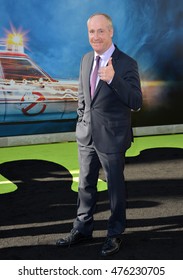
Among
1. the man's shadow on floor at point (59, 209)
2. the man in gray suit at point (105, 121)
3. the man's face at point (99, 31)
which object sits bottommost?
the man's shadow on floor at point (59, 209)

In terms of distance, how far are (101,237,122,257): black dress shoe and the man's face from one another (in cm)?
183

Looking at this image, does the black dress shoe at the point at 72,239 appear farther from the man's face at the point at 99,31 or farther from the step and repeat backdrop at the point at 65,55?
the step and repeat backdrop at the point at 65,55

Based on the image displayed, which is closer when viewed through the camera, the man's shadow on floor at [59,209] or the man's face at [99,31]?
the man's face at [99,31]

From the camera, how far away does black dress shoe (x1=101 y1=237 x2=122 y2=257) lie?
476 centimetres

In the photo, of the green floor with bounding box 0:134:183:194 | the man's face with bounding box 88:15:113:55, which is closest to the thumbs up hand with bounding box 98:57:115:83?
the man's face with bounding box 88:15:113:55

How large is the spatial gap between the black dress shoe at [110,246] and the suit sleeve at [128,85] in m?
1.36

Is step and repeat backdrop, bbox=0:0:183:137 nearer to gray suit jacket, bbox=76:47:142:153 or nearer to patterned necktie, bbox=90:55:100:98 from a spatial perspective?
gray suit jacket, bbox=76:47:142:153

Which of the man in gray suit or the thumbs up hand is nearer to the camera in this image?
the thumbs up hand

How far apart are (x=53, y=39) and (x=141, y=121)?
9.12 ft

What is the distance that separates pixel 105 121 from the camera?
4547mm

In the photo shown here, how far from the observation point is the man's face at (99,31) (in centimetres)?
429

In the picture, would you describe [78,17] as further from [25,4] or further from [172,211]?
[172,211]

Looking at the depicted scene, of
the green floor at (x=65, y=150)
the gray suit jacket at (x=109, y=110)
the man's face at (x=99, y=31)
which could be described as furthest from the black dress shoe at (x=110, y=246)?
the green floor at (x=65, y=150)

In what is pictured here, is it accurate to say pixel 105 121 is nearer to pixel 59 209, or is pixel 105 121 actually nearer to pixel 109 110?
pixel 109 110
